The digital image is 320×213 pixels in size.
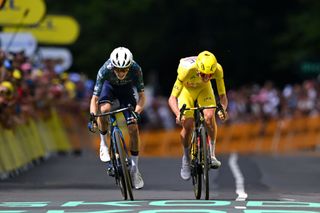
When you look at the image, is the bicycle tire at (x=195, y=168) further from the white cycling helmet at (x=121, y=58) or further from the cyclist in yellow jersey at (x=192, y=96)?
the white cycling helmet at (x=121, y=58)

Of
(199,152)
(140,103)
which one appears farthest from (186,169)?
(140,103)

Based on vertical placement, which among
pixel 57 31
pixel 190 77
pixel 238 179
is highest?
pixel 57 31

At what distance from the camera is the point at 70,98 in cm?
3188

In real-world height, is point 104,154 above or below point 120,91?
below

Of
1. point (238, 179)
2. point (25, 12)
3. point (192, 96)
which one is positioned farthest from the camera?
point (25, 12)

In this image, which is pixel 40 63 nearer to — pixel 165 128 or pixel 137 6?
pixel 165 128

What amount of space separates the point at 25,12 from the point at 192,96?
7600 millimetres

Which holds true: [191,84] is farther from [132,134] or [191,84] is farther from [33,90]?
[33,90]

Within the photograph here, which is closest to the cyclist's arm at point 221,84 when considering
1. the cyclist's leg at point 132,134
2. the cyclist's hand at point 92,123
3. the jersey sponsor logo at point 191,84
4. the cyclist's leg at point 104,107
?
the jersey sponsor logo at point 191,84

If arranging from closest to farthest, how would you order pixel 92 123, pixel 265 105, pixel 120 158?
pixel 120 158 < pixel 92 123 < pixel 265 105

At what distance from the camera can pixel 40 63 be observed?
30016 millimetres

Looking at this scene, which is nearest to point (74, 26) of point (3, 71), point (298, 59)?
point (3, 71)

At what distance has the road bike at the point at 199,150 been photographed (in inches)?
675

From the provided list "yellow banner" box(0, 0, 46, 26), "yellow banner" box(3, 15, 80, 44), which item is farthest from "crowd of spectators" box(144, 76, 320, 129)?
"yellow banner" box(0, 0, 46, 26)
